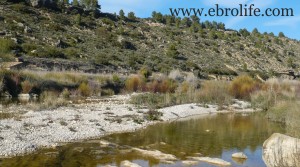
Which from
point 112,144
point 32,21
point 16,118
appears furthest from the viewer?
point 32,21

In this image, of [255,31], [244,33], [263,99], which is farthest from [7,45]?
[255,31]

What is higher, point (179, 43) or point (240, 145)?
point (179, 43)

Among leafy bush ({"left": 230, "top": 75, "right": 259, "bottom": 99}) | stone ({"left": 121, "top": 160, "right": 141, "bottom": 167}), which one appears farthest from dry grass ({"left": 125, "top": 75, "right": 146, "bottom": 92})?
stone ({"left": 121, "top": 160, "right": 141, "bottom": 167})

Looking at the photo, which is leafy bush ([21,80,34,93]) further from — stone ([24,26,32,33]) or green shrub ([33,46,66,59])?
stone ([24,26,32,33])

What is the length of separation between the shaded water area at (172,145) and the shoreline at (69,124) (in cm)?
66

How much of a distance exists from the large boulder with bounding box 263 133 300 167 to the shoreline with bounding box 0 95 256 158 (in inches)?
312

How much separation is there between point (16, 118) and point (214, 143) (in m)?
9.58

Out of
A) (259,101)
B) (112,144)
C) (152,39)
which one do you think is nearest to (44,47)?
(152,39)

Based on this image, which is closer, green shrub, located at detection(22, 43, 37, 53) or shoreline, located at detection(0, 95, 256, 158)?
shoreline, located at detection(0, 95, 256, 158)

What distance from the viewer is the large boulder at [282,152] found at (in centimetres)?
970

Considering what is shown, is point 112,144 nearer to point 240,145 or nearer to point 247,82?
point 240,145

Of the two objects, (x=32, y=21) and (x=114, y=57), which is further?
(x=32, y=21)

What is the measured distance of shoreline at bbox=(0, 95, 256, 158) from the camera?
45.5 ft

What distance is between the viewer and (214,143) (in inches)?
640
